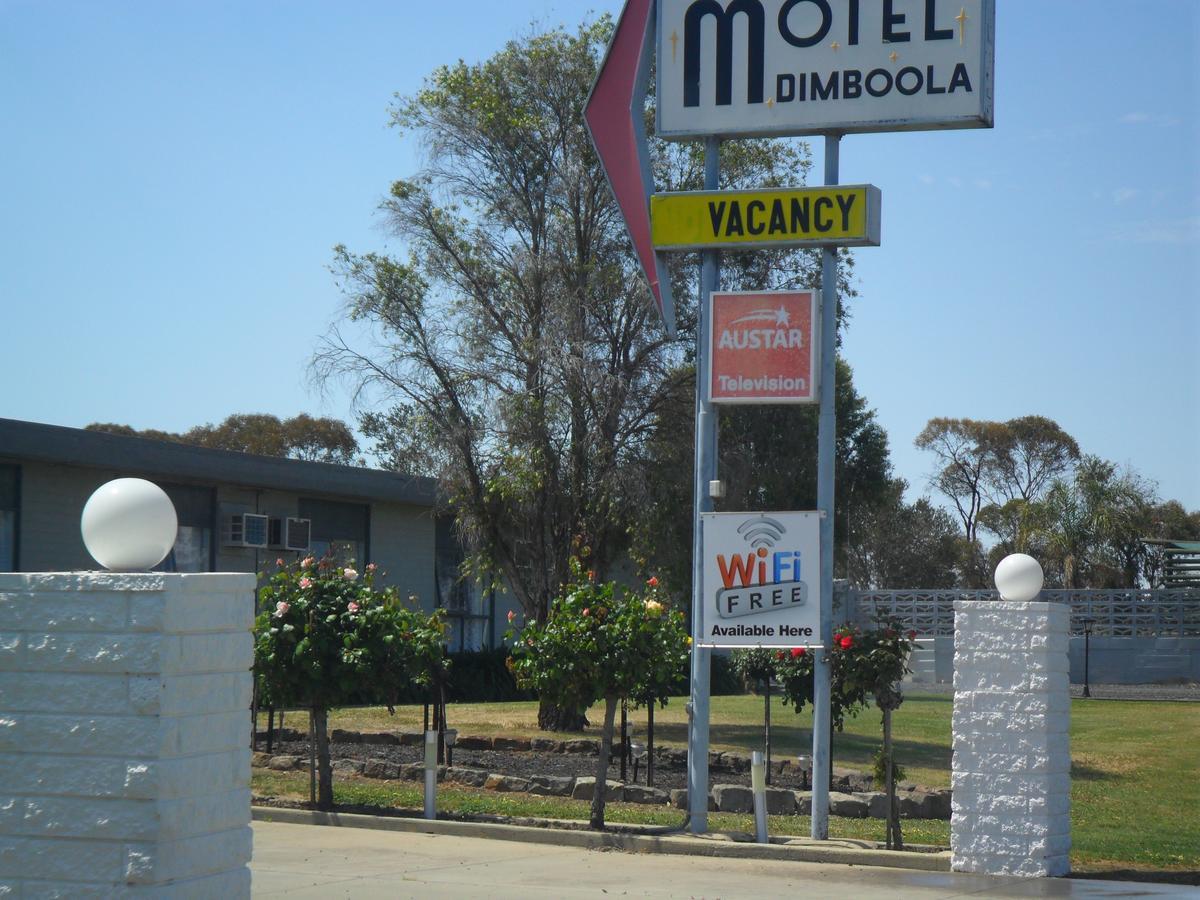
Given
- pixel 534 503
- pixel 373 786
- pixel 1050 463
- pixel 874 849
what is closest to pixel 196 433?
pixel 1050 463

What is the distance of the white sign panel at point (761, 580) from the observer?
13.3 metres

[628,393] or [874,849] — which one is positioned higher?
[628,393]

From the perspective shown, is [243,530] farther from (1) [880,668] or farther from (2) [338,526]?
(1) [880,668]

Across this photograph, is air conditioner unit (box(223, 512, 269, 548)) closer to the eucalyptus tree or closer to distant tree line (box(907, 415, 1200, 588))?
the eucalyptus tree

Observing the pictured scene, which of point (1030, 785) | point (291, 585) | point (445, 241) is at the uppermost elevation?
point (445, 241)

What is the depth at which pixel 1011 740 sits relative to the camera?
11.1 meters

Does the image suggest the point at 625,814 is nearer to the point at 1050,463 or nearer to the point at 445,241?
the point at 445,241

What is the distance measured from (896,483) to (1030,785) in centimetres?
5371

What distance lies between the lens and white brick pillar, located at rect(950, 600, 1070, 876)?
11055 millimetres

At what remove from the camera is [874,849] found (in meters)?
12.2

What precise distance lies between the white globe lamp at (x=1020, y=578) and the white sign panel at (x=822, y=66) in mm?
4412

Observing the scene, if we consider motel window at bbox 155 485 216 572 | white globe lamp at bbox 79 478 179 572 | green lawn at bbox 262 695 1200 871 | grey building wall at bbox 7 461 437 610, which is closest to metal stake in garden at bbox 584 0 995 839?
green lawn at bbox 262 695 1200 871

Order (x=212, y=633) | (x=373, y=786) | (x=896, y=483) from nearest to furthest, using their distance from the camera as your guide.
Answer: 1. (x=212, y=633)
2. (x=373, y=786)
3. (x=896, y=483)

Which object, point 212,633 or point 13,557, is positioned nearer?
point 212,633
